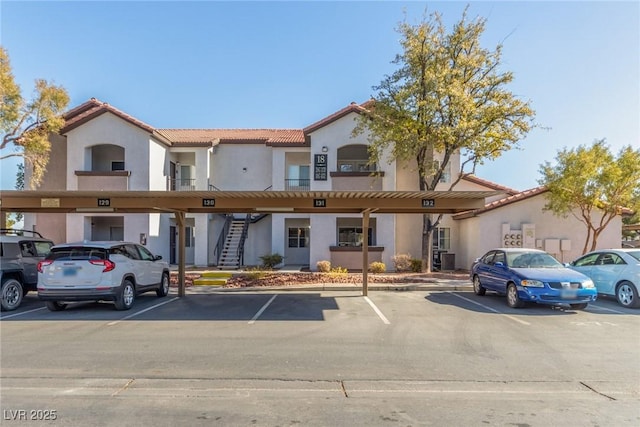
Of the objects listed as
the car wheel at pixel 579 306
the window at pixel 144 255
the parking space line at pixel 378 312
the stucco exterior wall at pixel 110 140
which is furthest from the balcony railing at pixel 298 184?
the car wheel at pixel 579 306

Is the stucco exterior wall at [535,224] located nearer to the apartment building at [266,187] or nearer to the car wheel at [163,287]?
the apartment building at [266,187]

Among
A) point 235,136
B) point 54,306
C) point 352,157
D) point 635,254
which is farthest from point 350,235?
point 54,306

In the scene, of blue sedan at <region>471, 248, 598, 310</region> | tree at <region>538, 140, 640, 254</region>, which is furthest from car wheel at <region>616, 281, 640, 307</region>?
tree at <region>538, 140, 640, 254</region>

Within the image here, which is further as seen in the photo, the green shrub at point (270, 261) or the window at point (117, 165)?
the window at point (117, 165)

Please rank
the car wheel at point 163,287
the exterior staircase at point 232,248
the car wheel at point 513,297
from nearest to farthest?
the car wheel at point 513,297 < the car wheel at point 163,287 < the exterior staircase at point 232,248

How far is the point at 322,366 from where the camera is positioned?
5.80m

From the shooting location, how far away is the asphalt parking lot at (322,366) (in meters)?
4.33

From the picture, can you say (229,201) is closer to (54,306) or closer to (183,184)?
(54,306)

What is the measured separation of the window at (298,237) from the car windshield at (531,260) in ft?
43.5

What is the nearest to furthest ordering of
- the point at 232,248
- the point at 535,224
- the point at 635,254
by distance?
the point at 635,254, the point at 535,224, the point at 232,248

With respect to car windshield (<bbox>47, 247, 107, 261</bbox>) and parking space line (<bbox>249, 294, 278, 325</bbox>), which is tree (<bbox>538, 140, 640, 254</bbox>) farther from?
car windshield (<bbox>47, 247, 107, 261</bbox>)

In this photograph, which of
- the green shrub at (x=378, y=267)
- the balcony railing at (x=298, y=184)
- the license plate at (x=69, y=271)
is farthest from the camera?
the balcony railing at (x=298, y=184)

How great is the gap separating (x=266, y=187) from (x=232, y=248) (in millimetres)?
4259

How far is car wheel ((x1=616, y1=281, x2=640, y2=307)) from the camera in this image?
33.5 feet
